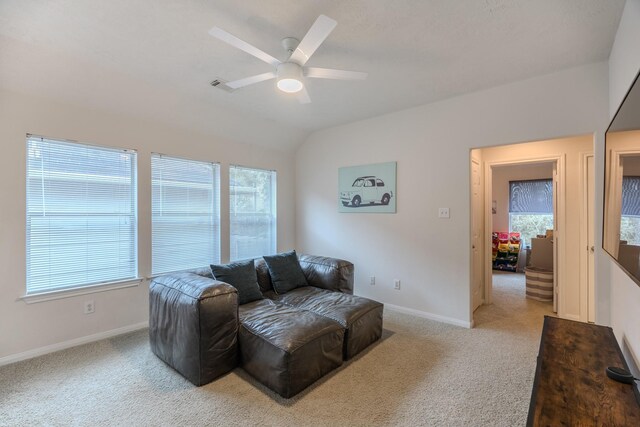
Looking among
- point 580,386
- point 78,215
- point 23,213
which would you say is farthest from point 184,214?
point 580,386

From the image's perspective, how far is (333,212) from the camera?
4.52 m

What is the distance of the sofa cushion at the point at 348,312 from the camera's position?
2554mm

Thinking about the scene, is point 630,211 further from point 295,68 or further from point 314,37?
point 295,68

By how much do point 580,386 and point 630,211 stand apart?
0.81 m

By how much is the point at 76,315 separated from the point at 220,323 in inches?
68.1

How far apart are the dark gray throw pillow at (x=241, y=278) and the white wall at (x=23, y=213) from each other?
1066 mm

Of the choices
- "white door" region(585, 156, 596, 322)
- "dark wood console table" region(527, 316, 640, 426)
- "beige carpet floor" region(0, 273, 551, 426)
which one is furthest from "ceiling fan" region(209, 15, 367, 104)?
"white door" region(585, 156, 596, 322)

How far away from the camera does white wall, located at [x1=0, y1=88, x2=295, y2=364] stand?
2.49 m

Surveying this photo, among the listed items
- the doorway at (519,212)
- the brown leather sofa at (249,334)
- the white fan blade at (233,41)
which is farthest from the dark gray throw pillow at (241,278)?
the doorway at (519,212)

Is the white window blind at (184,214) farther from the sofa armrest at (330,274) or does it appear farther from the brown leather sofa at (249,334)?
the sofa armrest at (330,274)

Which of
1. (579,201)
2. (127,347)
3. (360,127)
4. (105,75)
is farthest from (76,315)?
(579,201)

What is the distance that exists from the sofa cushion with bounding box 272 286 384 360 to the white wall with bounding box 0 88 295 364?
170 cm

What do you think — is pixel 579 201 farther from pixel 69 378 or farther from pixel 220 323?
pixel 69 378

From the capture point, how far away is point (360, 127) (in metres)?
4.15
